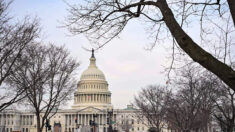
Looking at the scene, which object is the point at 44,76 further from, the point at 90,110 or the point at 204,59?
the point at 90,110

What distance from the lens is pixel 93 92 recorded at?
14812 cm

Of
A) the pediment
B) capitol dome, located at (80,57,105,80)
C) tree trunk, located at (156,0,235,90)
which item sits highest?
capitol dome, located at (80,57,105,80)

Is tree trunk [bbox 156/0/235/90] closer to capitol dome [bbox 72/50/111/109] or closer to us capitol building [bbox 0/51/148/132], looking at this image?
us capitol building [bbox 0/51/148/132]

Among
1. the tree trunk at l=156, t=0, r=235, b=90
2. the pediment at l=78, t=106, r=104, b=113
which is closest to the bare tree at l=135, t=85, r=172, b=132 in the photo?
the tree trunk at l=156, t=0, r=235, b=90

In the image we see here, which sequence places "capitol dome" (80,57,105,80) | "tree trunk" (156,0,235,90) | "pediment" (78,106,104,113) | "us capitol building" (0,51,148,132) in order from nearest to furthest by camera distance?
"tree trunk" (156,0,235,90) → "pediment" (78,106,104,113) → "us capitol building" (0,51,148,132) → "capitol dome" (80,57,105,80)

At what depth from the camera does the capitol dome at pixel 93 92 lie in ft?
487

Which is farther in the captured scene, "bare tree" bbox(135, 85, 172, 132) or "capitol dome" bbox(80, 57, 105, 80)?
"capitol dome" bbox(80, 57, 105, 80)

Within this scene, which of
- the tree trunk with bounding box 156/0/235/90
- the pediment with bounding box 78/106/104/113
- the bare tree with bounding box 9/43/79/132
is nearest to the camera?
the tree trunk with bounding box 156/0/235/90

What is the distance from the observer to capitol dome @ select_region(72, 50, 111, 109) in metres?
148

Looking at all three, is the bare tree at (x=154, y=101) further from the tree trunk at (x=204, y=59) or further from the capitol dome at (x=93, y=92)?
the capitol dome at (x=93, y=92)

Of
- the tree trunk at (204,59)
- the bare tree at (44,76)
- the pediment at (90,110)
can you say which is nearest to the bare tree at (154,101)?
the bare tree at (44,76)

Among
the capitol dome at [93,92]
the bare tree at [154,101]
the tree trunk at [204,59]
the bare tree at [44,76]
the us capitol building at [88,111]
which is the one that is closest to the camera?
the tree trunk at [204,59]

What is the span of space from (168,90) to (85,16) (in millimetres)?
43413

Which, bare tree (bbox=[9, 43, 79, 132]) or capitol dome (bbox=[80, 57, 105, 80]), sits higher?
capitol dome (bbox=[80, 57, 105, 80])
